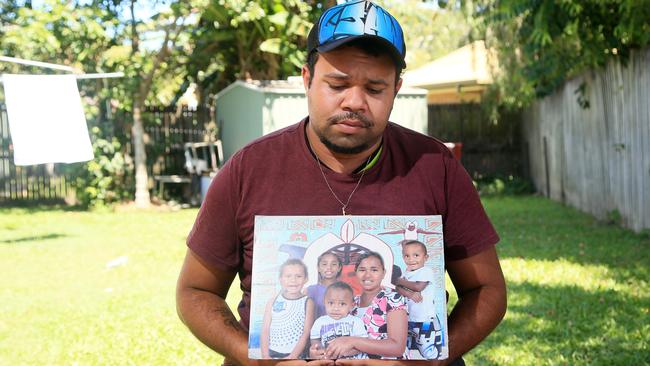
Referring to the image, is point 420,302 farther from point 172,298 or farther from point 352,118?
point 172,298

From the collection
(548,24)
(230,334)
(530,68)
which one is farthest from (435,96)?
(230,334)

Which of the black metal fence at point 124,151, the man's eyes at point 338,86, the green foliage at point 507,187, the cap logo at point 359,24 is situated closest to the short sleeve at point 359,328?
the man's eyes at point 338,86

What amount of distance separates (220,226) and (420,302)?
0.63 meters

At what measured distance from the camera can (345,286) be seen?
73.8 inches

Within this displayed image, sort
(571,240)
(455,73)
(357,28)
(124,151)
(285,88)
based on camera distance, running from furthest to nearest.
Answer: (455,73) → (124,151) → (285,88) → (571,240) → (357,28)

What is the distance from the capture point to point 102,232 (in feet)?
37.5

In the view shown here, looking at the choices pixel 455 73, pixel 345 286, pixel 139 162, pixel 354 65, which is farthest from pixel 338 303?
pixel 455 73

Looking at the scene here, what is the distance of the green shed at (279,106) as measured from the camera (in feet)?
44.3

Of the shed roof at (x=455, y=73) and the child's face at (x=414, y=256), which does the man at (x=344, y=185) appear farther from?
the shed roof at (x=455, y=73)

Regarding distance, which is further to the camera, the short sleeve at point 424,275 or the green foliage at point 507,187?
the green foliage at point 507,187

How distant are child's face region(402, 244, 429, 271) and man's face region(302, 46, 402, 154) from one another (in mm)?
345

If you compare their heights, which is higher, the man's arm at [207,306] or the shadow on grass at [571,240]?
the man's arm at [207,306]

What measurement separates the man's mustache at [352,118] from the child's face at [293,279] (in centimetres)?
43

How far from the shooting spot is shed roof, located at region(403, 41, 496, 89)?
60.3 feet
